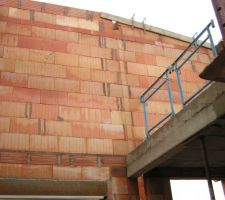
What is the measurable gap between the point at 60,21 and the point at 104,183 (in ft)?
11.3

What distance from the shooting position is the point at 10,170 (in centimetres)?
559

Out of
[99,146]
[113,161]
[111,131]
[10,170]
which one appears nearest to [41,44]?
[111,131]

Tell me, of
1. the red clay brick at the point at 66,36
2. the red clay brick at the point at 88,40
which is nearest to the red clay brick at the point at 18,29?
the red clay brick at the point at 66,36

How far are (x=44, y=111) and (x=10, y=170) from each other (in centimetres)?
120

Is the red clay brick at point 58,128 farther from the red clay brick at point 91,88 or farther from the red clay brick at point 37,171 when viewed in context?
the red clay brick at point 91,88

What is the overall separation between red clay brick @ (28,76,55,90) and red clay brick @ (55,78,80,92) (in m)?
0.10

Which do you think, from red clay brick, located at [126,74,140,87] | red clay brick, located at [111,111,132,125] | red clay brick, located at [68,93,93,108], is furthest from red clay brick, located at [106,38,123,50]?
red clay brick, located at [111,111,132,125]

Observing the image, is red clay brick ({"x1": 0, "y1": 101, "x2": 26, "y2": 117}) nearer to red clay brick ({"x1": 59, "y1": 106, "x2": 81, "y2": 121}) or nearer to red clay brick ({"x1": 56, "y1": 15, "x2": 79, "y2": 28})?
red clay brick ({"x1": 59, "y1": 106, "x2": 81, "y2": 121})

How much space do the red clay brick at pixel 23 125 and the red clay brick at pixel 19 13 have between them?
2.23m

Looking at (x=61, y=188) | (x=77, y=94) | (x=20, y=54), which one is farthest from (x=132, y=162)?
(x=20, y=54)

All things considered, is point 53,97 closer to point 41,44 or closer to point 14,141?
point 14,141

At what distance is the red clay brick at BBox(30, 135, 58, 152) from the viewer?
5.89 m

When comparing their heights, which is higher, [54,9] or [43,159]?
[54,9]

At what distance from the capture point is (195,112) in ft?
14.4
